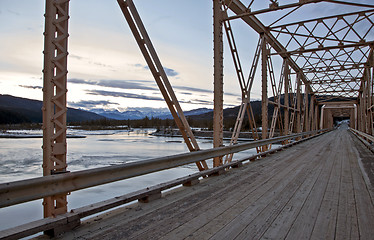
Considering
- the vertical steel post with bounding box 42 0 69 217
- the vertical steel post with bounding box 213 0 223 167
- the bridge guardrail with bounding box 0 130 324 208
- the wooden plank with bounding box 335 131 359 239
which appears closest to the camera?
the bridge guardrail with bounding box 0 130 324 208

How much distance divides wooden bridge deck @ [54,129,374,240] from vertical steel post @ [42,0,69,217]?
0.78m

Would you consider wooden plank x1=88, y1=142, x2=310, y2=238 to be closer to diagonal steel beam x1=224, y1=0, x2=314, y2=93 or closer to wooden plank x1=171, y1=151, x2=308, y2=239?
wooden plank x1=171, y1=151, x2=308, y2=239

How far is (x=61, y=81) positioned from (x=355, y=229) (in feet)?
13.0

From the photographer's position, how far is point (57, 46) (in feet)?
11.0

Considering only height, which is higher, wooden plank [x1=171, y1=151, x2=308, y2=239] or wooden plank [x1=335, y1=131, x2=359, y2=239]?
wooden plank [x1=171, y1=151, x2=308, y2=239]

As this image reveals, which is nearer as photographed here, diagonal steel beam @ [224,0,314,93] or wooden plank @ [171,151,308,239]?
wooden plank @ [171,151,308,239]

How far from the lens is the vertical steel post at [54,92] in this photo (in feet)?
10.7

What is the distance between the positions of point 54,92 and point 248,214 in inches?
116

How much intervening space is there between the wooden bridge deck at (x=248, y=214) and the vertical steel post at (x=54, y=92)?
78 centimetres

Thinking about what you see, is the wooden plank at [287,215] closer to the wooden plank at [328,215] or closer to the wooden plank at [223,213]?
the wooden plank at [328,215]

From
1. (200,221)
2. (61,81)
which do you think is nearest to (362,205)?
(200,221)

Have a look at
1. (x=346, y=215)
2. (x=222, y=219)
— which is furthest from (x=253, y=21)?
(x=222, y=219)

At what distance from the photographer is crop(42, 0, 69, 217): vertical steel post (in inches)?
128

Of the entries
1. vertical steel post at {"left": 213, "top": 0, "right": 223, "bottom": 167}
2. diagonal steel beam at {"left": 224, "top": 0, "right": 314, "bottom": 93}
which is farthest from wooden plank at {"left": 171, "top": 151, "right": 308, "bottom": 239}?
diagonal steel beam at {"left": 224, "top": 0, "right": 314, "bottom": 93}
